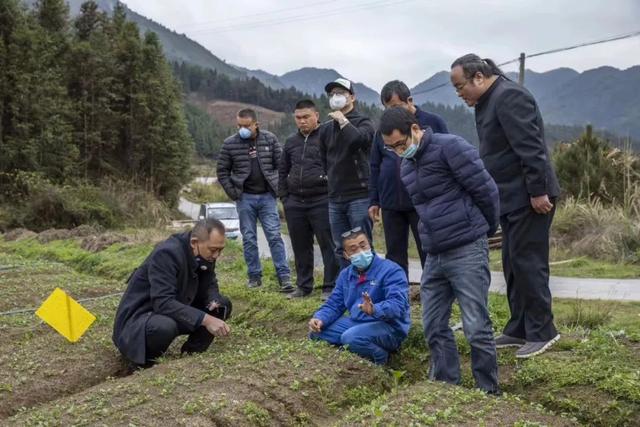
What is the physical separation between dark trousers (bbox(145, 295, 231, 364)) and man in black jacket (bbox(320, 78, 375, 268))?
5.04 feet

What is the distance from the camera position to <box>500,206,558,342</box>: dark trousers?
4.63 metres

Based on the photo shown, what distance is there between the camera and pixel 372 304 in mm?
4980

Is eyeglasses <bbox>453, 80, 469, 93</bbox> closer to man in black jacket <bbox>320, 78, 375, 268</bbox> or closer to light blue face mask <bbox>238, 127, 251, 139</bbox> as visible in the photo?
man in black jacket <bbox>320, 78, 375, 268</bbox>

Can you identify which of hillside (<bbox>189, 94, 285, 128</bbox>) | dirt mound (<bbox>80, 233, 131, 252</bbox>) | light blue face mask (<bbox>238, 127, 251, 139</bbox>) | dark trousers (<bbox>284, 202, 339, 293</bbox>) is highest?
hillside (<bbox>189, 94, 285, 128</bbox>)

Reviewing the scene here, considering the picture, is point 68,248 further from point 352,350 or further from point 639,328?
point 639,328

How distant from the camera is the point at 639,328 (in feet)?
19.0

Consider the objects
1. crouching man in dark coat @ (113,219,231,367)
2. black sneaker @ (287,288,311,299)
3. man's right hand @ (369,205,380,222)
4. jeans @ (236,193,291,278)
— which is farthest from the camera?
jeans @ (236,193,291,278)

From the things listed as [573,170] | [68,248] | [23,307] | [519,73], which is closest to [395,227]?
[23,307]

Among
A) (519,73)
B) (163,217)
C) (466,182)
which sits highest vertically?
(519,73)

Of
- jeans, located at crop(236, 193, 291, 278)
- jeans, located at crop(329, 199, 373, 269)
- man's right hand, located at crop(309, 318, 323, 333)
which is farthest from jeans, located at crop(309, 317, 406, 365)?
jeans, located at crop(236, 193, 291, 278)

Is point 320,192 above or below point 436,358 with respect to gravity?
above

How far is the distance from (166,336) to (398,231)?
2090 mm

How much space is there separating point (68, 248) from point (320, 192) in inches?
311

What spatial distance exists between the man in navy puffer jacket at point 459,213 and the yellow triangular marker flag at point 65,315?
10.5 feet
